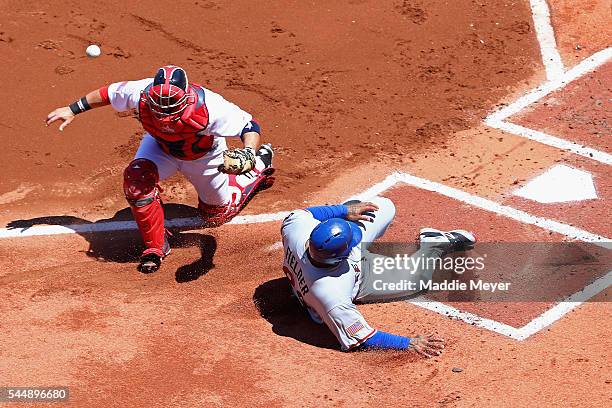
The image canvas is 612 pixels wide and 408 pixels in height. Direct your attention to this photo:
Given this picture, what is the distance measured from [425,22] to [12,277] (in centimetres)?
638

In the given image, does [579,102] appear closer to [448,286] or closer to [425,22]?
[425,22]

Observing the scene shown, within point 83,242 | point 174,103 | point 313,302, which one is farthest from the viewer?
point 83,242

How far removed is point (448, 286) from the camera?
8844 millimetres

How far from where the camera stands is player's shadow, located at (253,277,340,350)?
8320 millimetres

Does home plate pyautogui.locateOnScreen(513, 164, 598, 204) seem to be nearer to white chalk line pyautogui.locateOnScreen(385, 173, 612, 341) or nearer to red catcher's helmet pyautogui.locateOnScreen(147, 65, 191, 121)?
white chalk line pyautogui.locateOnScreen(385, 173, 612, 341)

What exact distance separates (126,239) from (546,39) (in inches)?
239

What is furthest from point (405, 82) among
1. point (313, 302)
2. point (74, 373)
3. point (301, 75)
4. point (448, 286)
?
point (74, 373)

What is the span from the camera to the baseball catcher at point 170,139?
877 centimetres

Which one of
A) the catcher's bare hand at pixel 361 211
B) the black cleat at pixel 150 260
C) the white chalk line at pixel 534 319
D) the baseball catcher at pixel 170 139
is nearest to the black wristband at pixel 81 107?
the baseball catcher at pixel 170 139

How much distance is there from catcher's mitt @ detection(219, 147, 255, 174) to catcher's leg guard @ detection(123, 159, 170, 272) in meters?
0.85

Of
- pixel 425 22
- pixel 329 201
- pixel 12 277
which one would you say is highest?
pixel 425 22

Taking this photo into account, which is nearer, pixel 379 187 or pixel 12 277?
pixel 12 277

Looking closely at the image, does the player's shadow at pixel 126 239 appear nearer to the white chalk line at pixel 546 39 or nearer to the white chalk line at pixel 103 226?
the white chalk line at pixel 103 226

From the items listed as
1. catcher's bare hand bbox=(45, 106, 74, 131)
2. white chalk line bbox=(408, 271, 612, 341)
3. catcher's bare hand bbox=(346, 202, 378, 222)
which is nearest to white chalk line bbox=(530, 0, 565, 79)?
white chalk line bbox=(408, 271, 612, 341)
